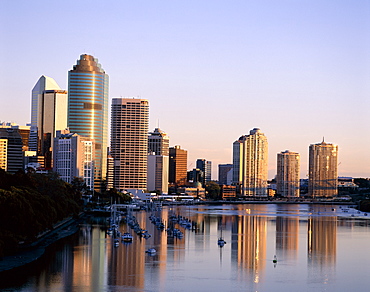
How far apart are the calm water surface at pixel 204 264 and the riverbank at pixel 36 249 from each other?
1.75 meters

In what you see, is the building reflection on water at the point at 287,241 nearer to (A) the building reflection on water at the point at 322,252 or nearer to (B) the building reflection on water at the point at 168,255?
(B) the building reflection on water at the point at 168,255

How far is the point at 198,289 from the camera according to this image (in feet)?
229

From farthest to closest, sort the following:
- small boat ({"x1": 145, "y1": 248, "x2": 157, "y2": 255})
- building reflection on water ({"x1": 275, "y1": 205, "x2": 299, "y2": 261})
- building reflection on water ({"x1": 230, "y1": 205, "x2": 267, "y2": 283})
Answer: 1. building reflection on water ({"x1": 275, "y1": 205, "x2": 299, "y2": 261})
2. small boat ({"x1": 145, "y1": 248, "x2": 157, "y2": 255})
3. building reflection on water ({"x1": 230, "y1": 205, "x2": 267, "y2": 283})

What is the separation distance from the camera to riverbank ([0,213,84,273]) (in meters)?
75.1

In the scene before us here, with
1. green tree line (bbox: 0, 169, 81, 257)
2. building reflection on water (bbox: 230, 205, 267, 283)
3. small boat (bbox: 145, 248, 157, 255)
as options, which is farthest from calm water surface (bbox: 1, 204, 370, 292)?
green tree line (bbox: 0, 169, 81, 257)

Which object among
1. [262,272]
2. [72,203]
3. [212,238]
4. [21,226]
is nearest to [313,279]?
[262,272]

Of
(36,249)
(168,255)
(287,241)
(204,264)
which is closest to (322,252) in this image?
(287,241)

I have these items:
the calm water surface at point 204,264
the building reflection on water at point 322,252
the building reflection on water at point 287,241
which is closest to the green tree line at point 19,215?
the calm water surface at point 204,264

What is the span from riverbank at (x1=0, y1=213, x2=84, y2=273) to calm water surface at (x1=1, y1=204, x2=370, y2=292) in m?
1.75

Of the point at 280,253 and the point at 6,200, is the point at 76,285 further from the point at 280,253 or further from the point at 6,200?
the point at 280,253

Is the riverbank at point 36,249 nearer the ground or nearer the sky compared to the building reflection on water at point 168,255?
nearer the sky

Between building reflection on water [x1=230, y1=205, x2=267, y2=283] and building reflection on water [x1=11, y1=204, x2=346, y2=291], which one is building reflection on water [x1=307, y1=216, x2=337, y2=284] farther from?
building reflection on water [x1=230, y1=205, x2=267, y2=283]

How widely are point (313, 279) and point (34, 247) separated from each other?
1448 inches

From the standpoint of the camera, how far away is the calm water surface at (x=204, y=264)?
71.3 meters
